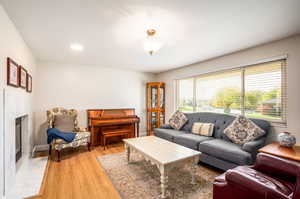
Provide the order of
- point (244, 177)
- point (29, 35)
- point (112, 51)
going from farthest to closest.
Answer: point (112, 51)
point (29, 35)
point (244, 177)

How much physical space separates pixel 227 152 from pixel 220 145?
21 cm

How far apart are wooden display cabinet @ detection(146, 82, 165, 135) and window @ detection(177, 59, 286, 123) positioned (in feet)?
3.78

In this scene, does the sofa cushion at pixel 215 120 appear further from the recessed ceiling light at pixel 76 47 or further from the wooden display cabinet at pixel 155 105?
the recessed ceiling light at pixel 76 47

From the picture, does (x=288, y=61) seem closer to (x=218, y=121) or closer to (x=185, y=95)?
(x=218, y=121)

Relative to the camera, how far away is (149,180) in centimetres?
227

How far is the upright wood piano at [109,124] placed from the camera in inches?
156

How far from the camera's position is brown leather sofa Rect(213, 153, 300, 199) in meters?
1.22

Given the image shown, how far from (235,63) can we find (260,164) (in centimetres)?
226

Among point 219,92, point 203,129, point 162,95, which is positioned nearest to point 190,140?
point 203,129

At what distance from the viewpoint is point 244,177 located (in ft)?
4.32

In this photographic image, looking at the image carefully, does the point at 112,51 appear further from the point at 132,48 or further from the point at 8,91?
the point at 8,91

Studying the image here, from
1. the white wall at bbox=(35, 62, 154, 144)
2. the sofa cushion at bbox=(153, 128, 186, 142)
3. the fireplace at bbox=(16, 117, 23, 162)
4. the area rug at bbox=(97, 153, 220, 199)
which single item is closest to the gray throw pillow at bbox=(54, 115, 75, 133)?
the white wall at bbox=(35, 62, 154, 144)

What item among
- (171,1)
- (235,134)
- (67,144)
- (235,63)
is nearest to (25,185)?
(67,144)

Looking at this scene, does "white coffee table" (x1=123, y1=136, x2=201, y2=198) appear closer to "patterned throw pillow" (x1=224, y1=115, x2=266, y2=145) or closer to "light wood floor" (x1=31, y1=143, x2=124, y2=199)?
"light wood floor" (x1=31, y1=143, x2=124, y2=199)
